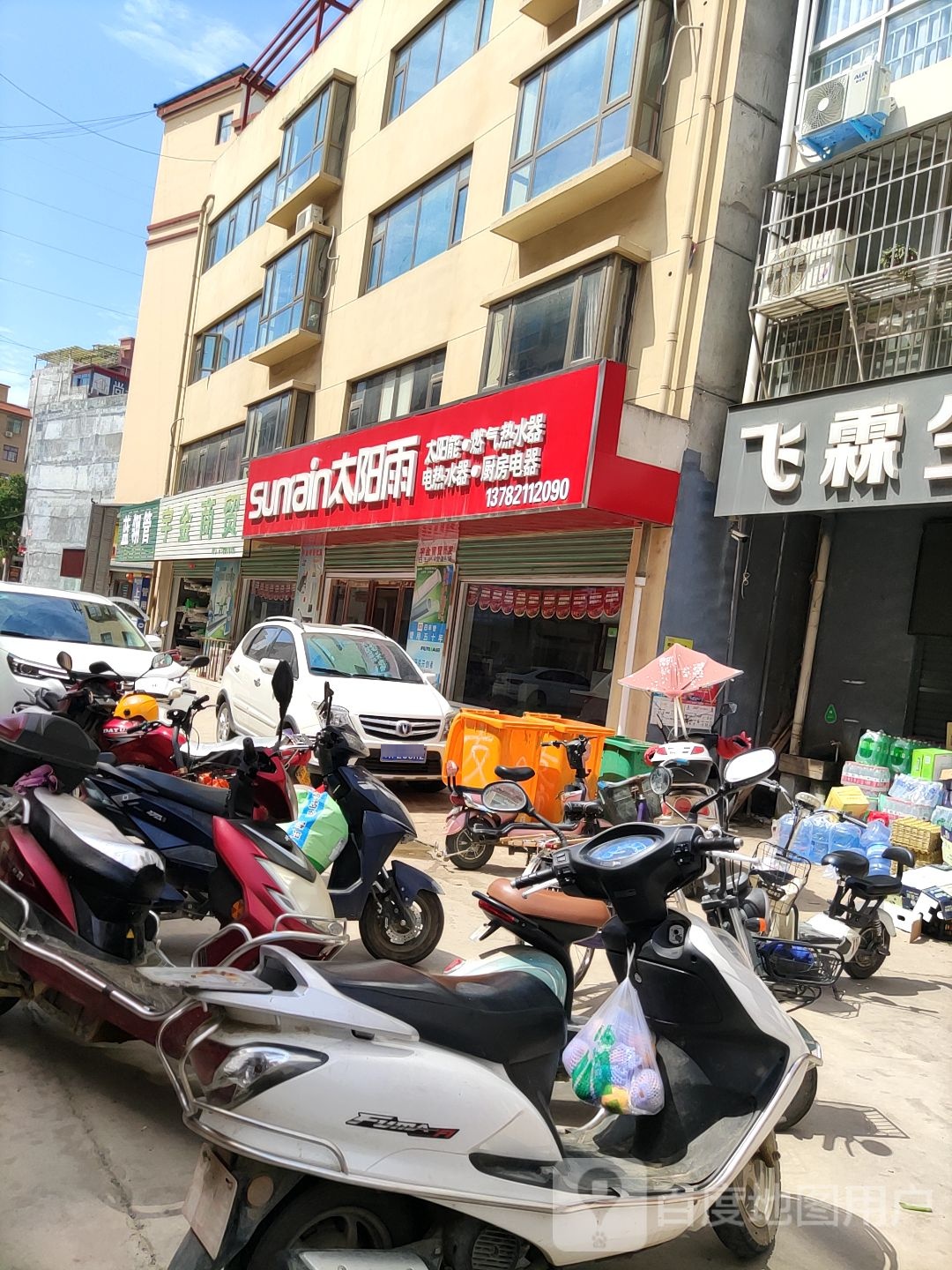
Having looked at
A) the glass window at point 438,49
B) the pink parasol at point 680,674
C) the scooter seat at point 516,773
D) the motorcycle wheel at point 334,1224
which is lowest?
the motorcycle wheel at point 334,1224

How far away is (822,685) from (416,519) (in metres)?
5.92

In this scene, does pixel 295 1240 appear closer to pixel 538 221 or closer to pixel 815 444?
pixel 815 444

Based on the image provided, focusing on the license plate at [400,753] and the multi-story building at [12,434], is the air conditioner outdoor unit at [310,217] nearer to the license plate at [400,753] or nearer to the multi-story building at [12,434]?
the license plate at [400,753]

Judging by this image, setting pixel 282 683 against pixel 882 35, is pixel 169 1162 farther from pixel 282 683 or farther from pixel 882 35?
pixel 882 35

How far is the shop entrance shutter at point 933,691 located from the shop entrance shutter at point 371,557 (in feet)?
26.8

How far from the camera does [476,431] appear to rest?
465 inches

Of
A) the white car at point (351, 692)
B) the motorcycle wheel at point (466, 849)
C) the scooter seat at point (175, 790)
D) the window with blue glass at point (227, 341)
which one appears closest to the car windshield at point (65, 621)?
the white car at point (351, 692)

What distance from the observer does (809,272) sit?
991 centimetres

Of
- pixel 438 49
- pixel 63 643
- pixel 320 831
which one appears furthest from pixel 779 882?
pixel 438 49

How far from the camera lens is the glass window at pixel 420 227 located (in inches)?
613

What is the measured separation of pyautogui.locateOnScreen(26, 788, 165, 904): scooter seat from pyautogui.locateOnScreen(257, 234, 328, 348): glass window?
17.6 meters

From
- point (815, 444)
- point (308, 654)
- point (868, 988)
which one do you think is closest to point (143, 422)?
point (308, 654)

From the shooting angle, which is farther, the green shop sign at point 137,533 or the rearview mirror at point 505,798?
the green shop sign at point 137,533

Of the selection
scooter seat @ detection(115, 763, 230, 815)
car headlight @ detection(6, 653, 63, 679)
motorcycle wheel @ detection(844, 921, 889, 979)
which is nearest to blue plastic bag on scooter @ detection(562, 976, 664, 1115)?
scooter seat @ detection(115, 763, 230, 815)
